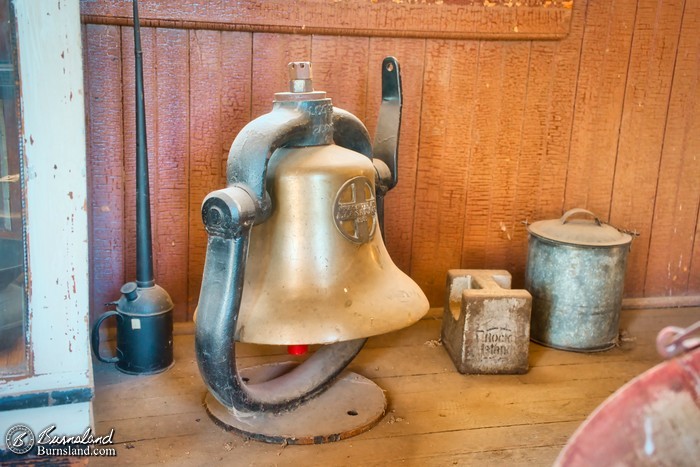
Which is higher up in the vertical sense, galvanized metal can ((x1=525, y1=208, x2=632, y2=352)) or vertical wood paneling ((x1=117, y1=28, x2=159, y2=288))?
vertical wood paneling ((x1=117, y1=28, x2=159, y2=288))

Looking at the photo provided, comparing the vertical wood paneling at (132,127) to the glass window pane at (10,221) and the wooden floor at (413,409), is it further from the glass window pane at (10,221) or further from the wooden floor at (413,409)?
the glass window pane at (10,221)

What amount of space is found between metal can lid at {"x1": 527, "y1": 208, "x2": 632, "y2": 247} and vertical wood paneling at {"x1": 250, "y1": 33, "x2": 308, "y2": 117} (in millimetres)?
775

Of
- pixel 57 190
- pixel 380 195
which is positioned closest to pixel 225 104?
pixel 380 195

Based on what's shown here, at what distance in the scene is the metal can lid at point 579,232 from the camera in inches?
74.0

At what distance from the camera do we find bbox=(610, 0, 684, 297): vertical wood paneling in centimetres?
210

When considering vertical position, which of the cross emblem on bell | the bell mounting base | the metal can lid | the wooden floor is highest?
the cross emblem on bell

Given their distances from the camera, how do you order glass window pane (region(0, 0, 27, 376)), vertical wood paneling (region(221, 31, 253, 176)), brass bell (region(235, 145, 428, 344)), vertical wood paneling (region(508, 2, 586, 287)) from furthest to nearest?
vertical wood paneling (region(508, 2, 586, 287)) < vertical wood paneling (region(221, 31, 253, 176)) < brass bell (region(235, 145, 428, 344)) < glass window pane (region(0, 0, 27, 376))

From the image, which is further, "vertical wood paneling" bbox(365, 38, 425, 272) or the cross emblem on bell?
"vertical wood paneling" bbox(365, 38, 425, 272)

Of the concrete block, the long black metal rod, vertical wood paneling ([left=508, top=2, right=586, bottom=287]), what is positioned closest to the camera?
the long black metal rod

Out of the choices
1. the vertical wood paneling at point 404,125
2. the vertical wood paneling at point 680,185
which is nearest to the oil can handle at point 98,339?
the vertical wood paneling at point 404,125

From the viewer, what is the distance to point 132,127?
5.89 ft

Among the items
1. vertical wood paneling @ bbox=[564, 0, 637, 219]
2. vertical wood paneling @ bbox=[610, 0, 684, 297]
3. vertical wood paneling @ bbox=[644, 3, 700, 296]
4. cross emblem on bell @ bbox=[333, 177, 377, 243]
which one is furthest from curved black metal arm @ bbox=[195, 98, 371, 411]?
vertical wood paneling @ bbox=[644, 3, 700, 296]

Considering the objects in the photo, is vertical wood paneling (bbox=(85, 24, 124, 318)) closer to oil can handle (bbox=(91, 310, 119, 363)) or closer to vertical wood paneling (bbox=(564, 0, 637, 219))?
oil can handle (bbox=(91, 310, 119, 363))

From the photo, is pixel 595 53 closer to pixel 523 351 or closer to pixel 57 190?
pixel 523 351
